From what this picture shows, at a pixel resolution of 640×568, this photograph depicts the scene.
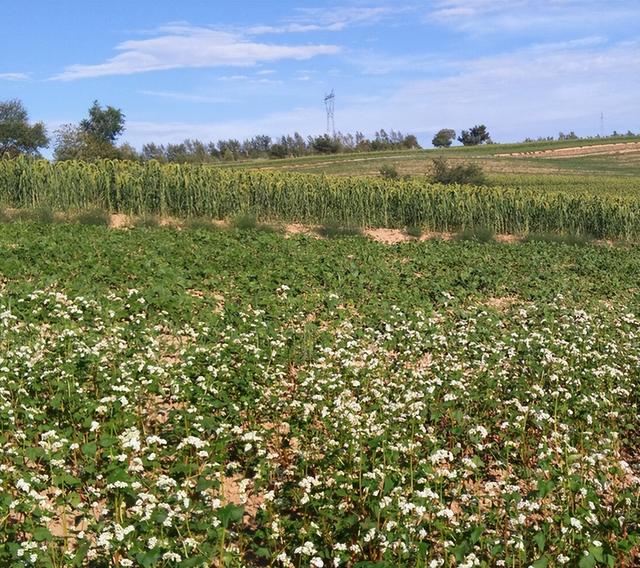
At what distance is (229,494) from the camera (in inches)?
223

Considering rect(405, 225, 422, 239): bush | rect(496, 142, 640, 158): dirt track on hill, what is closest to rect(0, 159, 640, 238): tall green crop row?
rect(405, 225, 422, 239): bush

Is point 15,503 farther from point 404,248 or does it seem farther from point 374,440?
point 404,248

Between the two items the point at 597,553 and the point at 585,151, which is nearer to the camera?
the point at 597,553

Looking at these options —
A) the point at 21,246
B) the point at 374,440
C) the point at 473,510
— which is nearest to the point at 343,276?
the point at 21,246

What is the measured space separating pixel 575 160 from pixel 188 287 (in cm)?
7213

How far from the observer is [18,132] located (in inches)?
2399

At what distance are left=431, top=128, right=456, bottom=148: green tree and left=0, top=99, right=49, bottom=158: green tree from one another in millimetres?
68039

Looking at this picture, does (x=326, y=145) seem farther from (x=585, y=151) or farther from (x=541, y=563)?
(x=541, y=563)

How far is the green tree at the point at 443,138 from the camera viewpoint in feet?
367

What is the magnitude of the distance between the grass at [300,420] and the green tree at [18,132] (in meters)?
53.9

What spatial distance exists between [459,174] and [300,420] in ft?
128

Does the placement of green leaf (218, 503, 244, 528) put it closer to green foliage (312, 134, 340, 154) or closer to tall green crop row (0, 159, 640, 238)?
tall green crop row (0, 159, 640, 238)

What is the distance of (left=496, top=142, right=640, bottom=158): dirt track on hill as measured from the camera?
81500mm

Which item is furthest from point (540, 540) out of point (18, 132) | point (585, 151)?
point (585, 151)
